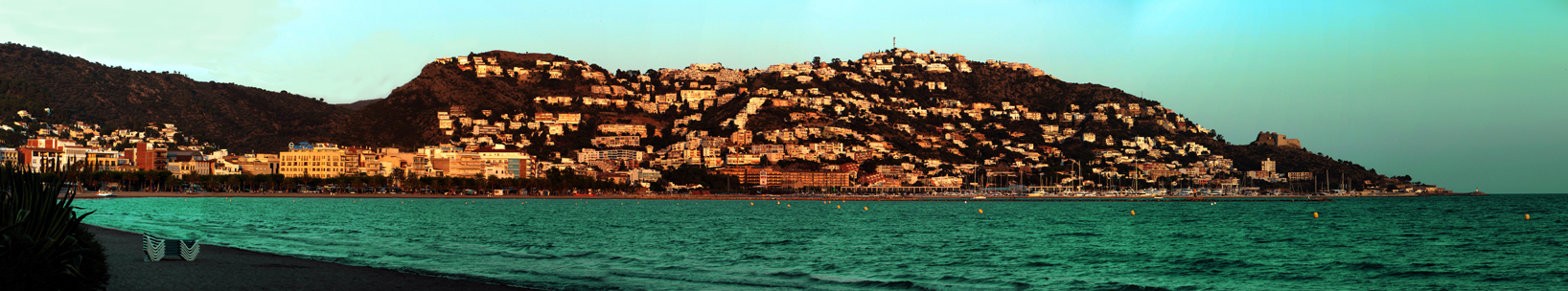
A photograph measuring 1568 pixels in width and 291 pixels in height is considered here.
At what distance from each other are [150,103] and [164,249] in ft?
632

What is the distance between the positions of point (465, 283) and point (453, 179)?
410ft

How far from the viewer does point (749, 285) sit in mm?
19453

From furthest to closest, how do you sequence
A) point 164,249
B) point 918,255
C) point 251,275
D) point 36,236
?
point 918,255, point 164,249, point 251,275, point 36,236

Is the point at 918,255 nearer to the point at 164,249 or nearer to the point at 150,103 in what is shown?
the point at 164,249

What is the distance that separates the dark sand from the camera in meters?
15.5

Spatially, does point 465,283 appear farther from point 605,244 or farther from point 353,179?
point 353,179

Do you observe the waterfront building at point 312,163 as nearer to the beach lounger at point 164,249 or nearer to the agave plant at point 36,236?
the beach lounger at point 164,249

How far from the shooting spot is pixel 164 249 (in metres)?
19.7

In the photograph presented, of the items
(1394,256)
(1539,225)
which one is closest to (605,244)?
(1394,256)

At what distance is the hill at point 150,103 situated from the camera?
173500 millimetres

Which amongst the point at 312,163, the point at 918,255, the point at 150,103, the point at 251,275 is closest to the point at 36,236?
the point at 251,275

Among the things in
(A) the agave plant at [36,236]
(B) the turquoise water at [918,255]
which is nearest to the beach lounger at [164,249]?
(B) the turquoise water at [918,255]

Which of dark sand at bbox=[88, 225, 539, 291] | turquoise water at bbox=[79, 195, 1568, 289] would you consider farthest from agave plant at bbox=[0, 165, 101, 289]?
turquoise water at bbox=[79, 195, 1568, 289]

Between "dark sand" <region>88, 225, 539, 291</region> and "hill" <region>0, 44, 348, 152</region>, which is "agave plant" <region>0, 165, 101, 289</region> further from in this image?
"hill" <region>0, 44, 348, 152</region>
